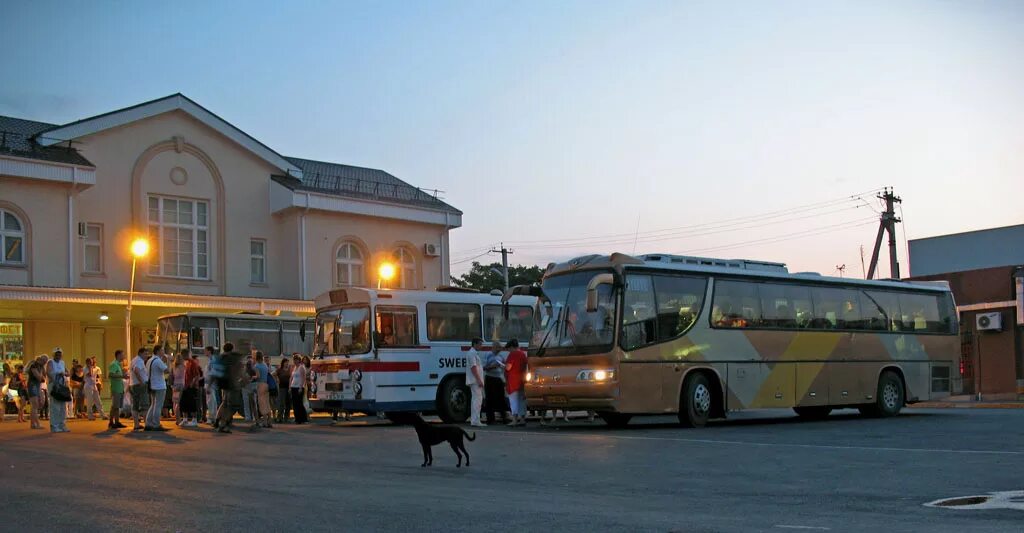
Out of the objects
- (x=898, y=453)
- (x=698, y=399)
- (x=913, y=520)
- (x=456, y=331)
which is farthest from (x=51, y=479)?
(x=456, y=331)

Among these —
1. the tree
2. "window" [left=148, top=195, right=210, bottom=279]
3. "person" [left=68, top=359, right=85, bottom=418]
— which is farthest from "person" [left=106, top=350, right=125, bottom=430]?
the tree

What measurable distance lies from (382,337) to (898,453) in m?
12.0

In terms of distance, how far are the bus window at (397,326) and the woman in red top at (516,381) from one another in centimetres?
292

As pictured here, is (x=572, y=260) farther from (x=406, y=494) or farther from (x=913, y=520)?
(x=913, y=520)

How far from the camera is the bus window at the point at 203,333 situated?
31578mm

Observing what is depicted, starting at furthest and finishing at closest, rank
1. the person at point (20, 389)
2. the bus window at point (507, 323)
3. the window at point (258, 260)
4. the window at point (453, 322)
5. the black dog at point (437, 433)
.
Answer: the window at point (258, 260)
the person at point (20, 389)
the bus window at point (507, 323)
the window at point (453, 322)
the black dog at point (437, 433)

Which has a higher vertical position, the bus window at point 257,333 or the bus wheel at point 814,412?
the bus window at point 257,333

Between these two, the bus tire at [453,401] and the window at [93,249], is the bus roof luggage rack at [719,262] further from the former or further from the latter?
the window at [93,249]

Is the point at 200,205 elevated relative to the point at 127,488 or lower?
elevated

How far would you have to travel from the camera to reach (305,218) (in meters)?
40.8

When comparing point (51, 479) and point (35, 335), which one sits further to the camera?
point (35, 335)

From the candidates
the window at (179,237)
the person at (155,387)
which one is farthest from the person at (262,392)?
the window at (179,237)

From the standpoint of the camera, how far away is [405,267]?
145 feet

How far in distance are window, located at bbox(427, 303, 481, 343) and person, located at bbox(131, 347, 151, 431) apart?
587 centimetres
